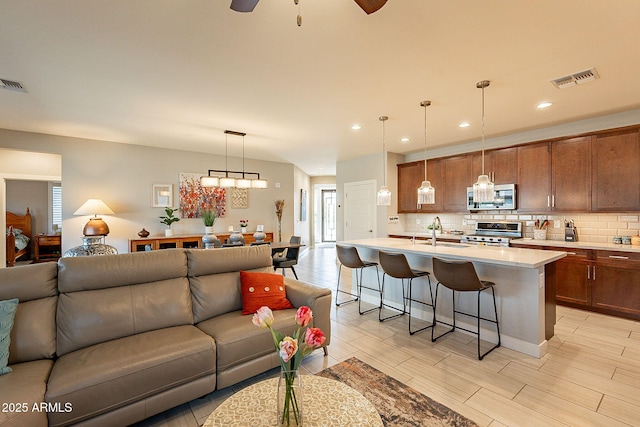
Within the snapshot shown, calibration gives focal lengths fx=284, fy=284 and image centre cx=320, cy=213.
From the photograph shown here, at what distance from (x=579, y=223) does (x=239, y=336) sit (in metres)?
4.97

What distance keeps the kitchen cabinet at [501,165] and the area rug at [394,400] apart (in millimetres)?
3939

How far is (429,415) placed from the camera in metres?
1.82

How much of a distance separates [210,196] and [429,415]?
5807mm

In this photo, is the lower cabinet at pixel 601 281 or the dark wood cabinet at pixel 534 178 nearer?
the lower cabinet at pixel 601 281

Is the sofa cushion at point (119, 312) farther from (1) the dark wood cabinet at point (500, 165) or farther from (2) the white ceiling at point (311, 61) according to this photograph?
(1) the dark wood cabinet at point (500, 165)

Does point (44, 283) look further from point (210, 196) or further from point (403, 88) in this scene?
point (210, 196)

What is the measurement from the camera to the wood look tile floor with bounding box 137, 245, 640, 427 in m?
1.87

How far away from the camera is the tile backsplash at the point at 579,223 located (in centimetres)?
385

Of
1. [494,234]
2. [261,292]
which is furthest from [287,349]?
[494,234]

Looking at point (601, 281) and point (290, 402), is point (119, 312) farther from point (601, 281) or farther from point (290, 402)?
point (601, 281)

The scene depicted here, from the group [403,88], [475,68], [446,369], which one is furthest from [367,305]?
[475,68]

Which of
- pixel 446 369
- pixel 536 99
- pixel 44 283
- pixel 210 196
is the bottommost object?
pixel 446 369

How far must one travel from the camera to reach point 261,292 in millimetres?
2502

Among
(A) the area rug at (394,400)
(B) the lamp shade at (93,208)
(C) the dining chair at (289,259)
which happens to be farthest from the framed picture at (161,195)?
(A) the area rug at (394,400)
